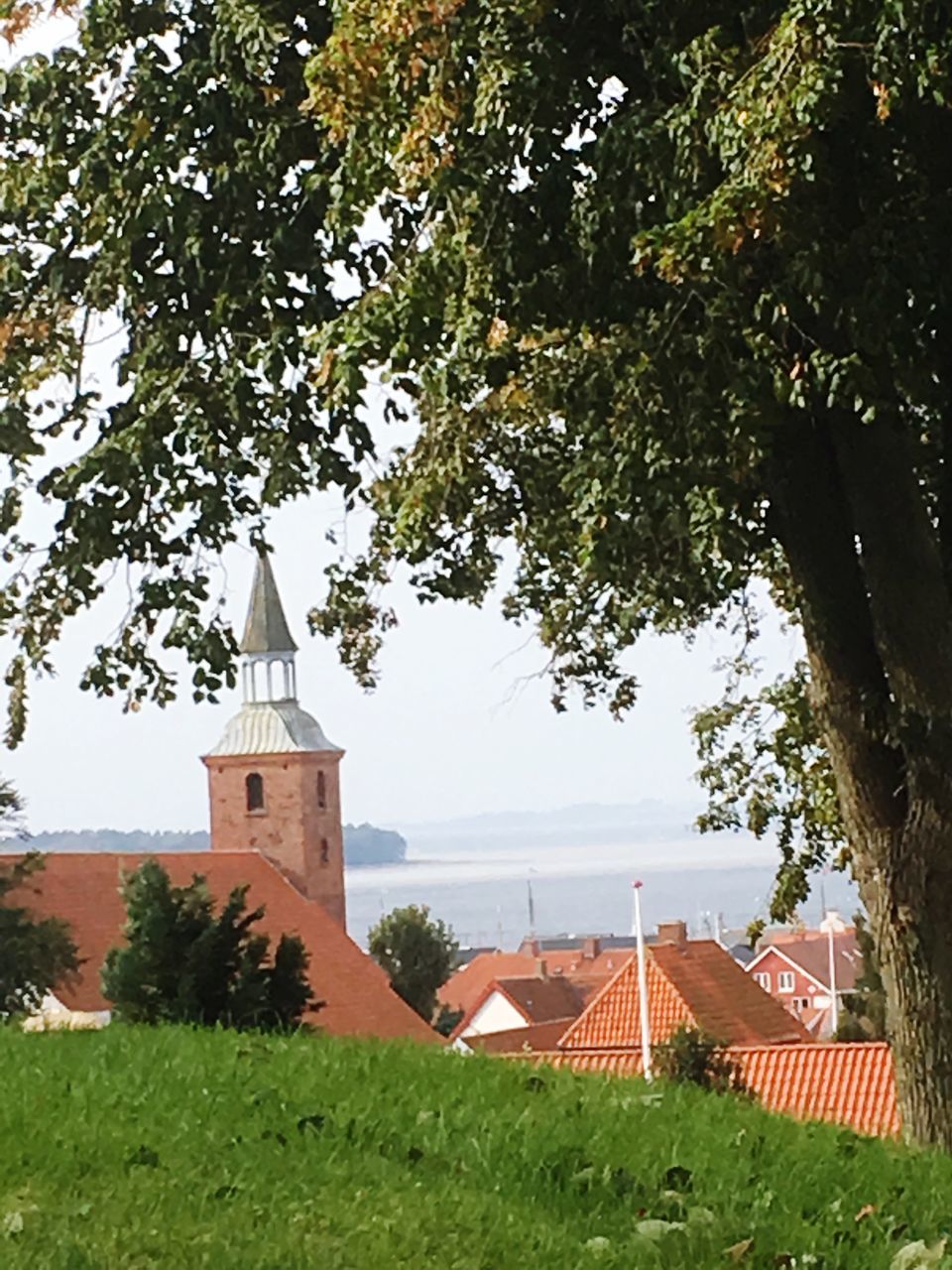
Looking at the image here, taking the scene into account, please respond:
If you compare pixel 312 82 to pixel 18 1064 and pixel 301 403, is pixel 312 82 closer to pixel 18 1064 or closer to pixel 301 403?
pixel 301 403

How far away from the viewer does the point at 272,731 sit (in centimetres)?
9494

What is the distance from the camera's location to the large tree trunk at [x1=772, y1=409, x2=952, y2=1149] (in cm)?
1084

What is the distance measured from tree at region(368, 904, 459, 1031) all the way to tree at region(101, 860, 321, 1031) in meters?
45.3

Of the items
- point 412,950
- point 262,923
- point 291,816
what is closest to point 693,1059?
point 262,923

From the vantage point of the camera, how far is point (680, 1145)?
26.6ft

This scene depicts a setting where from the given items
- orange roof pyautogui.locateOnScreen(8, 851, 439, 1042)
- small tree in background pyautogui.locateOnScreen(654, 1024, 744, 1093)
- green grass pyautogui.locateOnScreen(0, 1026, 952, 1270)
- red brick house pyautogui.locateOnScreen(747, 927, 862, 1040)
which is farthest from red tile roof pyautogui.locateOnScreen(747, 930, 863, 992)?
green grass pyautogui.locateOnScreen(0, 1026, 952, 1270)

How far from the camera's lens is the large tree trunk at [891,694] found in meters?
10.8

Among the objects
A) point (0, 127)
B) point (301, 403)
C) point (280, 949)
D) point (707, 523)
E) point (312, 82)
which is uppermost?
point (0, 127)

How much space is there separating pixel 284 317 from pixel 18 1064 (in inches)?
168

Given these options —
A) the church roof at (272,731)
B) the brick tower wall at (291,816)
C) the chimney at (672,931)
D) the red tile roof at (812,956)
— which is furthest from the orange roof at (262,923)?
the red tile roof at (812,956)

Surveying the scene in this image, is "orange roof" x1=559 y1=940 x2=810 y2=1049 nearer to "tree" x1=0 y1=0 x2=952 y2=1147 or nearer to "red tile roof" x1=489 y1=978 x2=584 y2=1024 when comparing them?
"tree" x1=0 y1=0 x2=952 y2=1147

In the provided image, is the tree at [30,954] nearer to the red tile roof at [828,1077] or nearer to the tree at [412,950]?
the red tile roof at [828,1077]

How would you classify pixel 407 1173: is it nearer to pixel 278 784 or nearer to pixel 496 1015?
pixel 496 1015

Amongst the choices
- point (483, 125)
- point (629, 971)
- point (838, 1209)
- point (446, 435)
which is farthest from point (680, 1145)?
point (629, 971)
